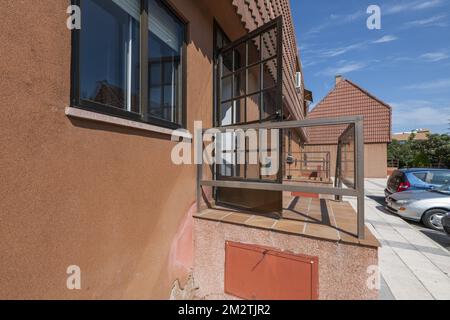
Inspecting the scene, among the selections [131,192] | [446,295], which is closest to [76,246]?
[131,192]

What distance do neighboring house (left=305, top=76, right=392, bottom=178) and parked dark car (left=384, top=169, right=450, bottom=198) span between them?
11.6 m

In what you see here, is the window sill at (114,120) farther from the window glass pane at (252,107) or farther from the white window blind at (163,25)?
the window glass pane at (252,107)

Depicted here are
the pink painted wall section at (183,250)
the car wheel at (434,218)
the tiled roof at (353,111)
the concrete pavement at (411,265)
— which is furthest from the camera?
the tiled roof at (353,111)

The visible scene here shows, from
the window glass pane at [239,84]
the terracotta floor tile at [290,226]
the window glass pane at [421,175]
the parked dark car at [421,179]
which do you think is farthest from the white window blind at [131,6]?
the window glass pane at [421,175]

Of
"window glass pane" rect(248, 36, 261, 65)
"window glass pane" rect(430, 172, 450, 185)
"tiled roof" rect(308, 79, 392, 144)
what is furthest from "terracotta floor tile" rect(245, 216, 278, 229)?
"tiled roof" rect(308, 79, 392, 144)

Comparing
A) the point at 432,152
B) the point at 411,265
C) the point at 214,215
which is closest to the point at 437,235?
the point at 411,265

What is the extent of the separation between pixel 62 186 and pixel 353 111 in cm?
2169

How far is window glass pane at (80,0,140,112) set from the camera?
1587 mm

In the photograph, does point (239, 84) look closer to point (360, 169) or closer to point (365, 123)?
point (360, 169)

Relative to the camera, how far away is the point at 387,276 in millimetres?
3125

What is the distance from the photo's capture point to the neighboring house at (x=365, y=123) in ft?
62.2

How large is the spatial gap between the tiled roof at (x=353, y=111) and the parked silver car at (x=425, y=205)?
1320 cm

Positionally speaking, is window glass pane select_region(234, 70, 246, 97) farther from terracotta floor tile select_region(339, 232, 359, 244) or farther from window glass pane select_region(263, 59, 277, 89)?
terracotta floor tile select_region(339, 232, 359, 244)
